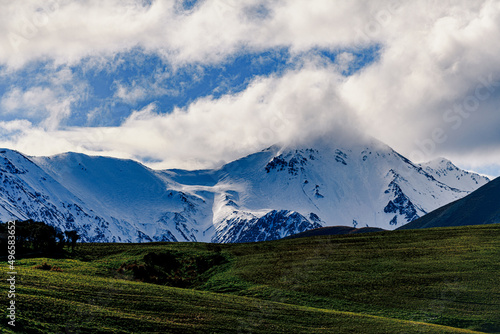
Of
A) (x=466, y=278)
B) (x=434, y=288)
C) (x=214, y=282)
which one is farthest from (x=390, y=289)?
(x=214, y=282)

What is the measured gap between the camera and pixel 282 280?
83188 mm

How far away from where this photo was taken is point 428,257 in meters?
92.4

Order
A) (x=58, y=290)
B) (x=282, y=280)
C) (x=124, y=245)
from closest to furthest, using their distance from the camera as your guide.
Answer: (x=58, y=290), (x=282, y=280), (x=124, y=245)

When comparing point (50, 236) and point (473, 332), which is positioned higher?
point (50, 236)

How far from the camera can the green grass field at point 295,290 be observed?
51.5 m

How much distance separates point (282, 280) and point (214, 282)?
1212cm

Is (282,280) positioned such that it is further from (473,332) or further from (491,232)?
(491,232)

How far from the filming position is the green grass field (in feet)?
169

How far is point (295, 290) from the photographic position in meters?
77.8

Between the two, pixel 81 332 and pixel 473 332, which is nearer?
pixel 81 332

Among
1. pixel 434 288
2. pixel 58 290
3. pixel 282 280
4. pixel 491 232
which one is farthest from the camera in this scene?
pixel 491 232

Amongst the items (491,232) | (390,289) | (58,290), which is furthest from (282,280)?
(491,232)

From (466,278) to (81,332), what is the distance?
60610mm

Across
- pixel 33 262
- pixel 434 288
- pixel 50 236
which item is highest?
pixel 50 236
